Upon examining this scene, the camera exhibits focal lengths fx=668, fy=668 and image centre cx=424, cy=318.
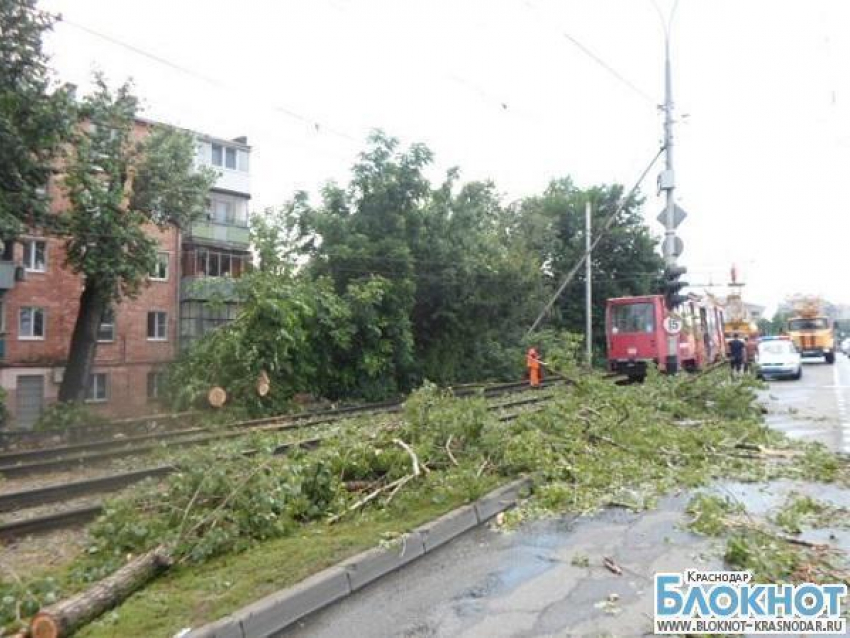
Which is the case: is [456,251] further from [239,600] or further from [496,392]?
[239,600]

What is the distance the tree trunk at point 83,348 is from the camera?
2370 cm

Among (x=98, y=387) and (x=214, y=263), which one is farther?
(x=214, y=263)

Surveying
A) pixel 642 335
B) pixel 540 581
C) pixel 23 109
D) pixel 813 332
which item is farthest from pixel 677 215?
pixel 813 332

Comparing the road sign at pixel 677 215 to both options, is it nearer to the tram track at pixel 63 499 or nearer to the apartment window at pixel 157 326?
the tram track at pixel 63 499

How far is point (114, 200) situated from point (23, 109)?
439 centimetres

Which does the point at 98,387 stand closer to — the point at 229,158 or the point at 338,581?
the point at 229,158

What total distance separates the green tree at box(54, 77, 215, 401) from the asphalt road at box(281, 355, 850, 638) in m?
18.6

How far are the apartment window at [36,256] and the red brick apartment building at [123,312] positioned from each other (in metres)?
0.04

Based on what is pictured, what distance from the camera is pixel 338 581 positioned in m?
4.75

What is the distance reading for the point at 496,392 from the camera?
2259 centimetres

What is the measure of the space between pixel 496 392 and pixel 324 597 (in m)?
18.3

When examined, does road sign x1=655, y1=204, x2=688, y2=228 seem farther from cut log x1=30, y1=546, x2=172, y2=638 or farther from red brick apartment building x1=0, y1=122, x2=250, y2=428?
red brick apartment building x1=0, y1=122, x2=250, y2=428

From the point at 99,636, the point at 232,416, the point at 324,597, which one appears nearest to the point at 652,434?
the point at 324,597

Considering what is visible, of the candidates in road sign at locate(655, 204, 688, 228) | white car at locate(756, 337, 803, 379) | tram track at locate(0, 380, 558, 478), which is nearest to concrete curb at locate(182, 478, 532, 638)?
tram track at locate(0, 380, 558, 478)
